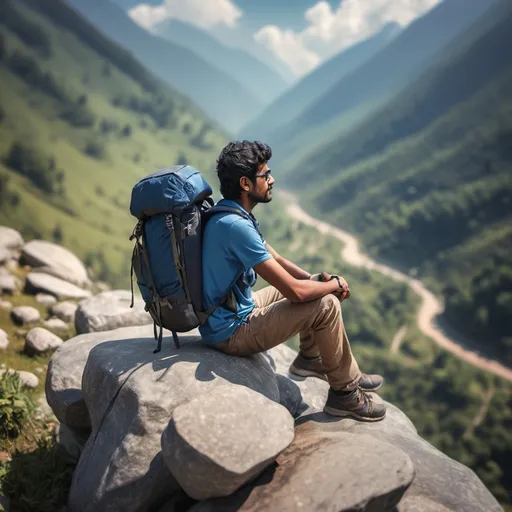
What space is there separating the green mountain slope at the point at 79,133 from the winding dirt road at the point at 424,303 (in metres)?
55.2

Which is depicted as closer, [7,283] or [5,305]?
[5,305]

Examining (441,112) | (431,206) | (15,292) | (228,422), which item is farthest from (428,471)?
(441,112)

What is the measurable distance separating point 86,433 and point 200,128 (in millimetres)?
189640

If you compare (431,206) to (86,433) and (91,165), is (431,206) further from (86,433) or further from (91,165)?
(86,433)

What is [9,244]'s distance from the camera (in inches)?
503

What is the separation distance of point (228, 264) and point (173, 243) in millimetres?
726

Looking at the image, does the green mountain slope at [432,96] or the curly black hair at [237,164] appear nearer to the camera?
the curly black hair at [237,164]

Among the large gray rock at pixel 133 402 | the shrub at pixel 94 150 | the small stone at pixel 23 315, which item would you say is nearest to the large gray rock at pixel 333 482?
the large gray rock at pixel 133 402

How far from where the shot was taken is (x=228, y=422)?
165 inches

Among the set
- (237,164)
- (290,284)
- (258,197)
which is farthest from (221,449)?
(237,164)

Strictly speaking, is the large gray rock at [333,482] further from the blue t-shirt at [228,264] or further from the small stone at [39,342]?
the small stone at [39,342]

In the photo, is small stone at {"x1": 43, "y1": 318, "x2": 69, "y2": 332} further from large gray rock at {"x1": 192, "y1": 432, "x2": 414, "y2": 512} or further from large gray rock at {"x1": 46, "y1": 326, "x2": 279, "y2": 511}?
large gray rock at {"x1": 192, "y1": 432, "x2": 414, "y2": 512}

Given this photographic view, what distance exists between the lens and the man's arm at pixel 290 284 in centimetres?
499

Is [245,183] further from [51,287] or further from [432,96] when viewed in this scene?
[432,96]
